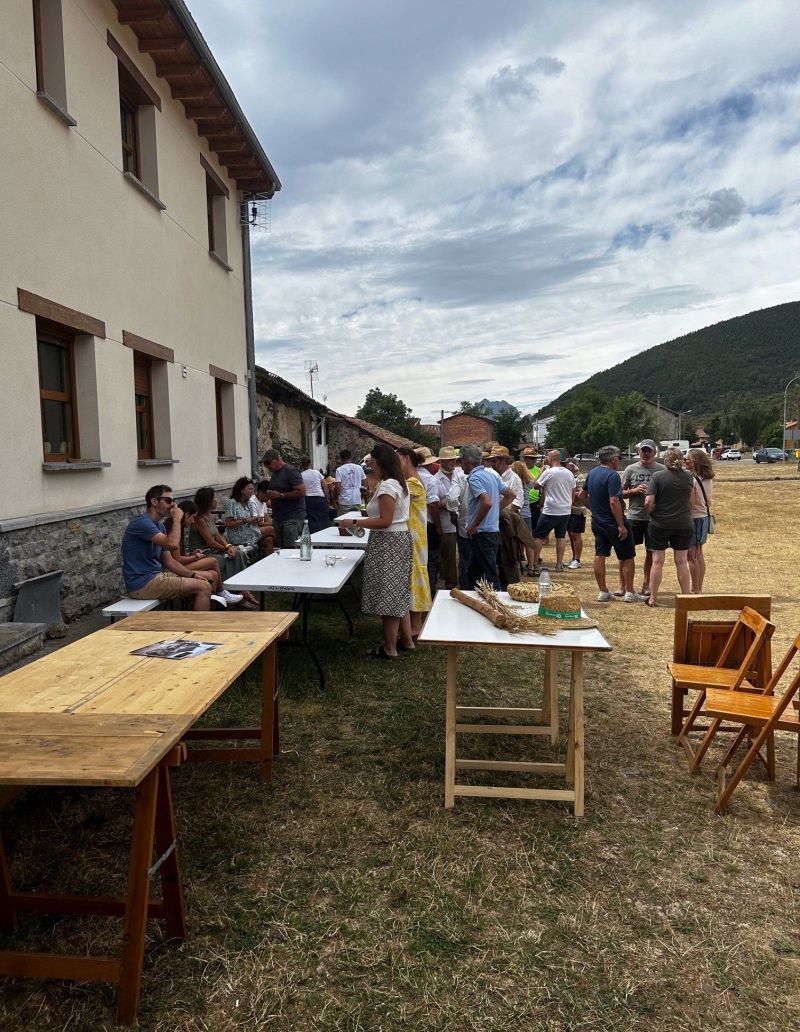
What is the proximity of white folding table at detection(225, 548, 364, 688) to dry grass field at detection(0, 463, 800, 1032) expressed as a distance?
855 mm

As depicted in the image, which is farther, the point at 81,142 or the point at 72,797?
the point at 81,142

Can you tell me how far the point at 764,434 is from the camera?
80875 millimetres

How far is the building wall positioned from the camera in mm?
69250

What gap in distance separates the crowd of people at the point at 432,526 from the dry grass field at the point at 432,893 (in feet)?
4.77

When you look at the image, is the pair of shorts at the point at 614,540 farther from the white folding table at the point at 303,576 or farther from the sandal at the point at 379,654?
the sandal at the point at 379,654

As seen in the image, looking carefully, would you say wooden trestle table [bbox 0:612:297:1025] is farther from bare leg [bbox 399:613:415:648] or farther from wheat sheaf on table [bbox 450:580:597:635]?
bare leg [bbox 399:613:415:648]

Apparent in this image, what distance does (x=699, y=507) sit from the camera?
740cm

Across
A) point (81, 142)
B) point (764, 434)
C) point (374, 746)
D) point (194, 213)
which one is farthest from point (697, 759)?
point (764, 434)

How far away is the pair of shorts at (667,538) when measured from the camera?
271 inches

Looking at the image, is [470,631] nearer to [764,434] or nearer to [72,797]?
[72,797]

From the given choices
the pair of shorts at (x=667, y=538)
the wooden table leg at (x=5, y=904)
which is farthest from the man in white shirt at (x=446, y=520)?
the wooden table leg at (x=5, y=904)

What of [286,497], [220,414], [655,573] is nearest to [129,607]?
[286,497]

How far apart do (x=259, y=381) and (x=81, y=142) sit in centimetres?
913

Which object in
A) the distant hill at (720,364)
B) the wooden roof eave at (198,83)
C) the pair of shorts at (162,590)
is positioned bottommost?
the pair of shorts at (162,590)
